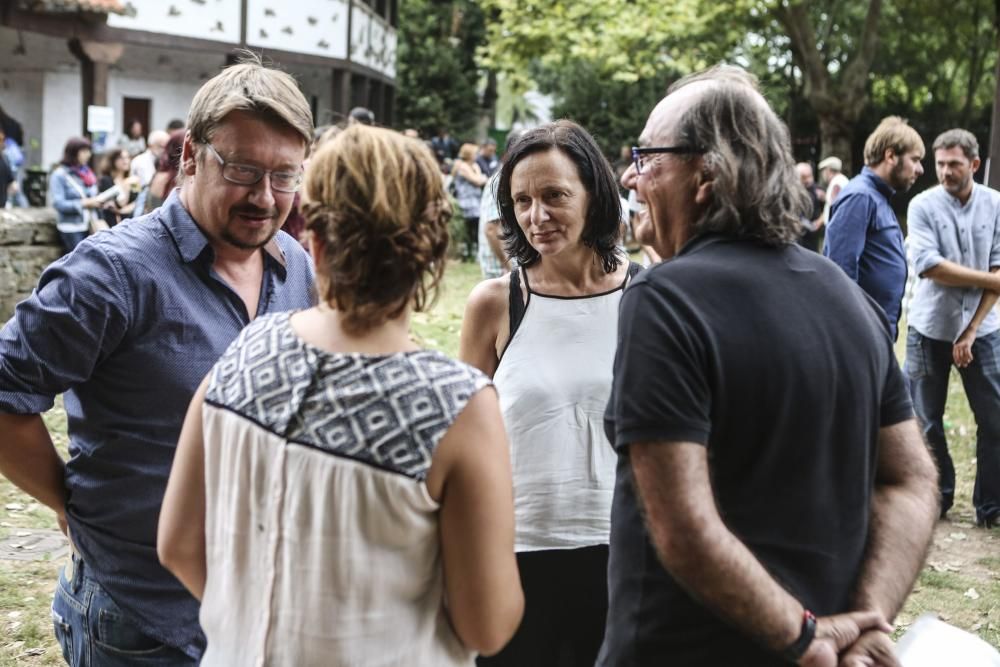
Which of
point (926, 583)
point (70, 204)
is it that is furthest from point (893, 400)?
point (70, 204)

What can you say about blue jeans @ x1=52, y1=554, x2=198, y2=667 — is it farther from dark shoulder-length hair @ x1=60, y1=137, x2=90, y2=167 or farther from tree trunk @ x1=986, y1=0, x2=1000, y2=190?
dark shoulder-length hair @ x1=60, y1=137, x2=90, y2=167

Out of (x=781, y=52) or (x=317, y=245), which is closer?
(x=317, y=245)

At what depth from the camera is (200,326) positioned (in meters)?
2.29

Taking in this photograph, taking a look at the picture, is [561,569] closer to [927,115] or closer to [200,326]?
[200,326]

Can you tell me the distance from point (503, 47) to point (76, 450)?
22.5m

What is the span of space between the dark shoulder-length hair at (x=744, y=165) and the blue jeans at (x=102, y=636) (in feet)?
4.42

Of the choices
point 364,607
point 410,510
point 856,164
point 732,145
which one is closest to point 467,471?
point 410,510

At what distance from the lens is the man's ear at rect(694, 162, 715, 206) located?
2010 millimetres

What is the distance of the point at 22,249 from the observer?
11.5 metres

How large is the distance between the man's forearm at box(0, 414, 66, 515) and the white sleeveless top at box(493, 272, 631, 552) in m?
1.13

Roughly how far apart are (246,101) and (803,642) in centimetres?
150

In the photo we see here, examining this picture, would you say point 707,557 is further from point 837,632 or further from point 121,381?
point 121,381

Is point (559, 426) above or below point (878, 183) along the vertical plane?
below

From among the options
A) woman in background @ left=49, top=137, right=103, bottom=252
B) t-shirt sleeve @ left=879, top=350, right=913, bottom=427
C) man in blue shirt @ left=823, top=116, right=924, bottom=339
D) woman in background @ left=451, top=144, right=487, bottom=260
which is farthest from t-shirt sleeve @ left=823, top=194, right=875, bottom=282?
woman in background @ left=451, top=144, right=487, bottom=260
